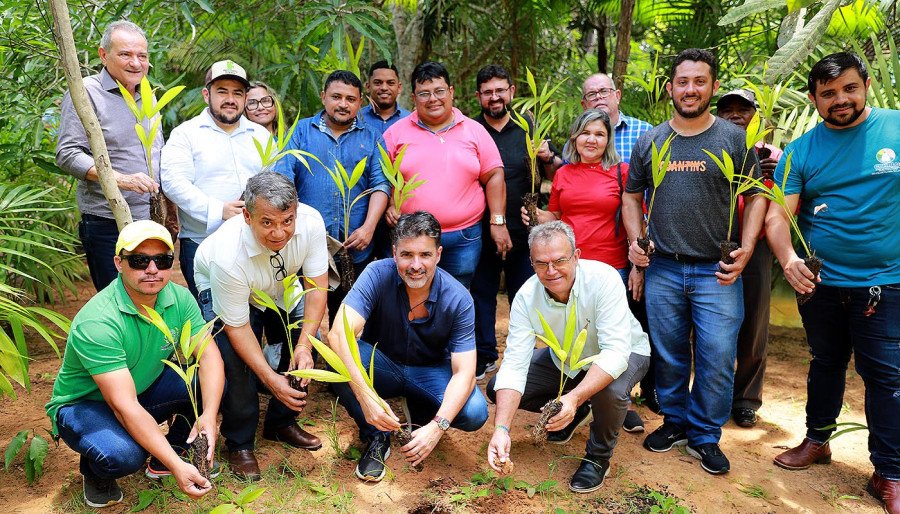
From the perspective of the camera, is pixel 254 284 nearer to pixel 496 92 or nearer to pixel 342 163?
pixel 342 163

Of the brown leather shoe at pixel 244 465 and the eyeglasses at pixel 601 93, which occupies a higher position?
the eyeglasses at pixel 601 93

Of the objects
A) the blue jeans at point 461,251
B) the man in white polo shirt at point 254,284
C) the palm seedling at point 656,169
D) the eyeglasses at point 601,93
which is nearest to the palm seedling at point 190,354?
the man in white polo shirt at point 254,284

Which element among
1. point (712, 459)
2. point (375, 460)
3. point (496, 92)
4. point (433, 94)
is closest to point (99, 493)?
point (375, 460)

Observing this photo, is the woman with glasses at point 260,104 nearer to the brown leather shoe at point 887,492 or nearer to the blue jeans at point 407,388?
the blue jeans at point 407,388

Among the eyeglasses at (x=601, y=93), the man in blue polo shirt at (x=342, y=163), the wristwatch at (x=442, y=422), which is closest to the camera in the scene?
the wristwatch at (x=442, y=422)

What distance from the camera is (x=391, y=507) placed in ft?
9.58

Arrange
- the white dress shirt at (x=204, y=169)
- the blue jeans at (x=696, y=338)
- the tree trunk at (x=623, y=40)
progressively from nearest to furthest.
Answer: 1. the blue jeans at (x=696, y=338)
2. the white dress shirt at (x=204, y=169)
3. the tree trunk at (x=623, y=40)

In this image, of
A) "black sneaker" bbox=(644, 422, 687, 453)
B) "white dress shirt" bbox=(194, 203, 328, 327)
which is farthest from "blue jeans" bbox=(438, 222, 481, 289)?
"black sneaker" bbox=(644, 422, 687, 453)

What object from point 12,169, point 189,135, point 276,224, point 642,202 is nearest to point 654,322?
point 642,202

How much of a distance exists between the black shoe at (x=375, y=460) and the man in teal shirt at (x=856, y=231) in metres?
1.99

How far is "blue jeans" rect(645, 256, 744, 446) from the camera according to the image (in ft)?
10.6

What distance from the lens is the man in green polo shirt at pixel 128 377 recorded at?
2594mm

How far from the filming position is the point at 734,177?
10.7ft

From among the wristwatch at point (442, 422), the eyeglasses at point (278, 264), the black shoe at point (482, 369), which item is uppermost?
the eyeglasses at point (278, 264)
